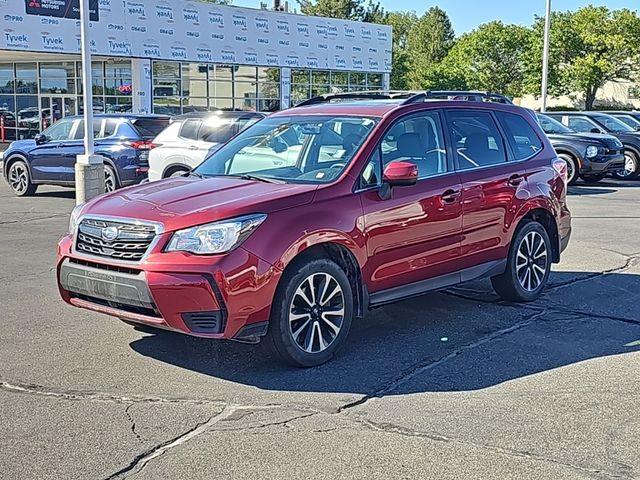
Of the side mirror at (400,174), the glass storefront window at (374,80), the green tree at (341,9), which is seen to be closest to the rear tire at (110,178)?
the side mirror at (400,174)

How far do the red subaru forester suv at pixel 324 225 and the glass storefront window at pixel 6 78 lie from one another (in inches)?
1174

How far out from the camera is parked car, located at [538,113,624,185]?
19141 millimetres

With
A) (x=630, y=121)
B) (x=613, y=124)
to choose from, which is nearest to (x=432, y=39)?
(x=630, y=121)

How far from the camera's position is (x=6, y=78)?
34.5 meters

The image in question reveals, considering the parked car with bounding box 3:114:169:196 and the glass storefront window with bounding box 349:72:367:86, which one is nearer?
the parked car with bounding box 3:114:169:196

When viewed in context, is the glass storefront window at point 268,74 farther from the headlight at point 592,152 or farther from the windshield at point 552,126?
the headlight at point 592,152

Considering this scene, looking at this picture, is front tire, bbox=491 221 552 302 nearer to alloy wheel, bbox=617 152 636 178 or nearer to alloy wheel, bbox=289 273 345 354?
alloy wheel, bbox=289 273 345 354

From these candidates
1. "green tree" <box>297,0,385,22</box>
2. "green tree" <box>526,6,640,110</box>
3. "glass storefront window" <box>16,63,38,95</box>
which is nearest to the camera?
"glass storefront window" <box>16,63,38,95</box>

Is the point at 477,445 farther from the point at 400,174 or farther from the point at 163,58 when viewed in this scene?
the point at 163,58

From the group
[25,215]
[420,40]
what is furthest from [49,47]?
[420,40]

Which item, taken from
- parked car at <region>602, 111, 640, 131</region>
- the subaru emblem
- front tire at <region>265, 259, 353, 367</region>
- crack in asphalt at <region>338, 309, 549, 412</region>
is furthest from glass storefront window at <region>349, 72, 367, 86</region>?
the subaru emblem

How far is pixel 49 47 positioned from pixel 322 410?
80.5 ft

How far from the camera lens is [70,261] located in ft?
19.2

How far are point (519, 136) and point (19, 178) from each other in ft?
40.1
